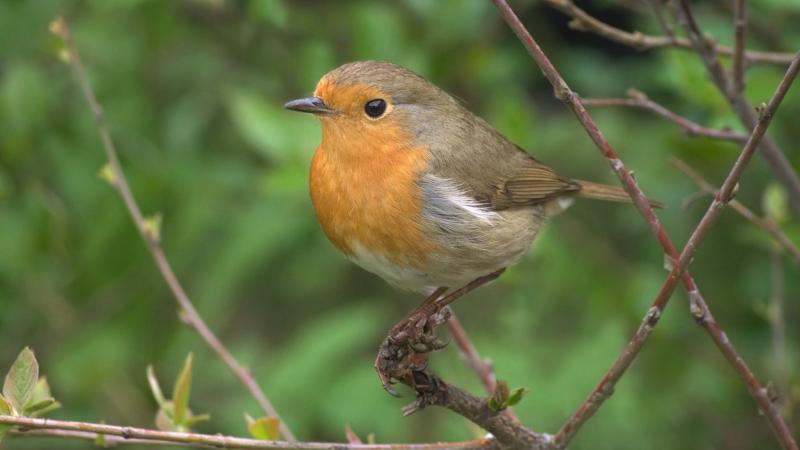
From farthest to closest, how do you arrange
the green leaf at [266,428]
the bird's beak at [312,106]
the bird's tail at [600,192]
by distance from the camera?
1. the bird's tail at [600,192]
2. the bird's beak at [312,106]
3. the green leaf at [266,428]

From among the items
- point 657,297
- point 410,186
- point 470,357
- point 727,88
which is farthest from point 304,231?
point 657,297

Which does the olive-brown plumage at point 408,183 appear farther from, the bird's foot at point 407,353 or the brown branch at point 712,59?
the brown branch at point 712,59

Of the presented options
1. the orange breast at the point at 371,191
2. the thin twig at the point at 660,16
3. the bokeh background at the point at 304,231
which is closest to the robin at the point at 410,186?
the orange breast at the point at 371,191

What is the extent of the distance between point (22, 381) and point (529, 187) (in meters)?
1.99

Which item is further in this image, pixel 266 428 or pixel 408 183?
pixel 408 183

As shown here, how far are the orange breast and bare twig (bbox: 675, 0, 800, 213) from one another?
904 millimetres

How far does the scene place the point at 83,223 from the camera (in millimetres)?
4285

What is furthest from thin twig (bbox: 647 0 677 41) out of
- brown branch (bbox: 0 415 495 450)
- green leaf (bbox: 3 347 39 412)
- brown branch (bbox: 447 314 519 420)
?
green leaf (bbox: 3 347 39 412)

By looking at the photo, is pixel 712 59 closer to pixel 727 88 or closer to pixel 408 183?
pixel 727 88

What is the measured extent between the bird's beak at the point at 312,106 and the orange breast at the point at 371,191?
5 centimetres

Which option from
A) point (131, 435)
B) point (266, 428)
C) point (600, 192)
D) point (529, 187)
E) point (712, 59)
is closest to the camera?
point (131, 435)

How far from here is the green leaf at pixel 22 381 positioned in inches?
95.3

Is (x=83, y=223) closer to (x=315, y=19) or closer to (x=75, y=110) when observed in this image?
(x=75, y=110)

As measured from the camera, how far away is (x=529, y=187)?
153 inches
